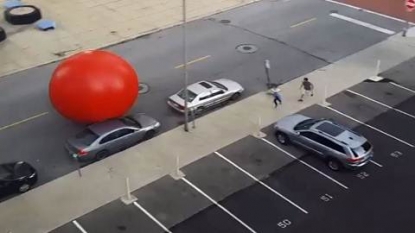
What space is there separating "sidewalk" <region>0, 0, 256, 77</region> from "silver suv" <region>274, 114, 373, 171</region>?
12.8m

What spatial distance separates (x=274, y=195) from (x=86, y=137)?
24.5 ft

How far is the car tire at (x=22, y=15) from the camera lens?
34.9 m

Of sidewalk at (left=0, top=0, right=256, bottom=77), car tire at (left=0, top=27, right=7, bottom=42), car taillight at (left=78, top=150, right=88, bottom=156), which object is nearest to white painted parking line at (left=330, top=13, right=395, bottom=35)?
sidewalk at (left=0, top=0, right=256, bottom=77)

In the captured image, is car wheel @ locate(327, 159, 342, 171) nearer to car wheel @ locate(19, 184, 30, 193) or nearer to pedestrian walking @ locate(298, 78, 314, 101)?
pedestrian walking @ locate(298, 78, 314, 101)

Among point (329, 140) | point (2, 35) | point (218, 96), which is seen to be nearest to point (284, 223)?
point (329, 140)

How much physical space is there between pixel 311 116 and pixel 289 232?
7454 millimetres

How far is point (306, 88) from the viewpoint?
2755cm

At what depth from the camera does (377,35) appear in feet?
111

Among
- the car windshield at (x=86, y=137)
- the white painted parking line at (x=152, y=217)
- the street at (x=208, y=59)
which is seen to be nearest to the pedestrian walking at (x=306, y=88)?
the street at (x=208, y=59)

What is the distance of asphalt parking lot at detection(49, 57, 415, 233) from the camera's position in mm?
20766

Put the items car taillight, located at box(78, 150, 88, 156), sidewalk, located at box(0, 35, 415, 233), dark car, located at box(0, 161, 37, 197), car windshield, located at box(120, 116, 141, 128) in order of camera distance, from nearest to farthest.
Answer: sidewalk, located at box(0, 35, 415, 233), dark car, located at box(0, 161, 37, 197), car taillight, located at box(78, 150, 88, 156), car windshield, located at box(120, 116, 141, 128)

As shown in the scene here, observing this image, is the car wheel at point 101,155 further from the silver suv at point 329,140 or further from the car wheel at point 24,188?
the silver suv at point 329,140

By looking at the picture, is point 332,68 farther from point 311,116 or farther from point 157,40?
point 157,40

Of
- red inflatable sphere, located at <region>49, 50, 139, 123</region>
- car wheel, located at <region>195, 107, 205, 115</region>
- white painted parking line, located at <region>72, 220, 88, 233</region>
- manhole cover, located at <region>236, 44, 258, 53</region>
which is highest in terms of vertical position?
red inflatable sphere, located at <region>49, 50, 139, 123</region>
